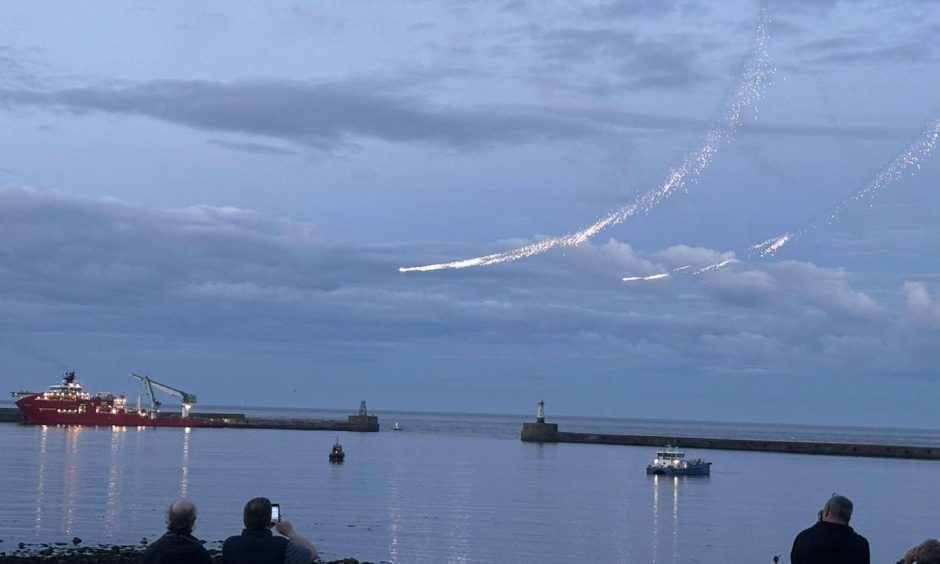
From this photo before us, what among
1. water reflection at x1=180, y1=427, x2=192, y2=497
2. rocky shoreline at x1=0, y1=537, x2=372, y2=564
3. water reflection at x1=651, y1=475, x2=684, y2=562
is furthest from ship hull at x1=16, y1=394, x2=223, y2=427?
rocky shoreline at x1=0, y1=537, x2=372, y2=564

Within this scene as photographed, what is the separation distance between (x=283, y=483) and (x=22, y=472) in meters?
17.6

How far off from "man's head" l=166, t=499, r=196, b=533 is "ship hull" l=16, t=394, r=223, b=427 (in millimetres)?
160209

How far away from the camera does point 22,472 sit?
8262 cm

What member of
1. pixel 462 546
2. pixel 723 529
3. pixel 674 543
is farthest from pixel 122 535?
pixel 723 529

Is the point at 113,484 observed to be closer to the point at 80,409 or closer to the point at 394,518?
the point at 394,518

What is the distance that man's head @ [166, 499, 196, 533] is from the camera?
10.3 m

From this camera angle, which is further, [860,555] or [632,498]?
[632,498]

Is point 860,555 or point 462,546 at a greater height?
point 860,555

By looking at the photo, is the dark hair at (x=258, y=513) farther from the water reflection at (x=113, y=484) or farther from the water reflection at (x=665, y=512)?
the water reflection at (x=113, y=484)

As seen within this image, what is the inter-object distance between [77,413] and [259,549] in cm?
16391

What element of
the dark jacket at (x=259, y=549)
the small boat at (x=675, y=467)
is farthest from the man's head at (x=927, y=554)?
the small boat at (x=675, y=467)

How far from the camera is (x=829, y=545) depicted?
37.5 feet

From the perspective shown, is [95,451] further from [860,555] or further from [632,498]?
[860,555]

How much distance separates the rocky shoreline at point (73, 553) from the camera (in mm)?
34188
